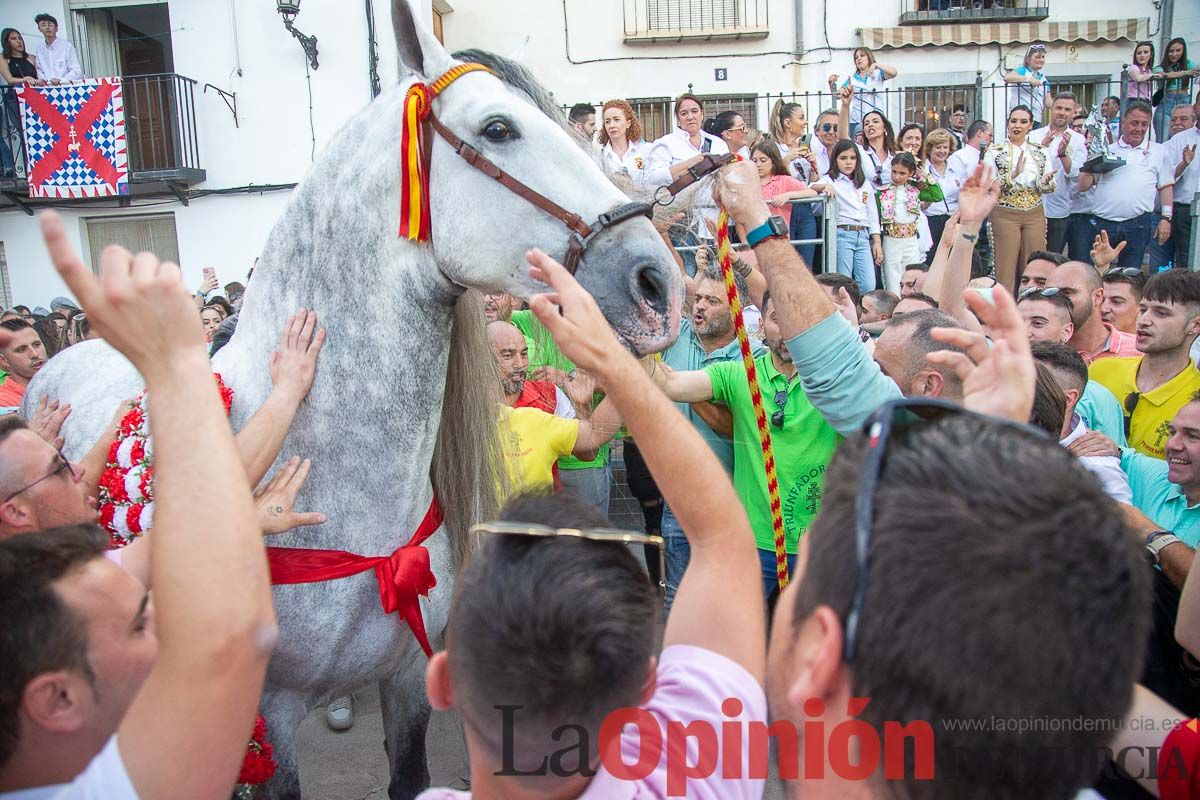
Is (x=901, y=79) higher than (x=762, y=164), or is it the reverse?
(x=901, y=79)

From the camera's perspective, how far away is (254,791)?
256 cm

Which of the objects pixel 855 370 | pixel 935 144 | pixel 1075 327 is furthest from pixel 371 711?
pixel 935 144

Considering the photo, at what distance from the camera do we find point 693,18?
16359 millimetres

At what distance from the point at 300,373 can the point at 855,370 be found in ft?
5.04

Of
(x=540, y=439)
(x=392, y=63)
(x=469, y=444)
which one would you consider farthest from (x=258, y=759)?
(x=392, y=63)

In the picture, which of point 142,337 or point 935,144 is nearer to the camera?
point 142,337

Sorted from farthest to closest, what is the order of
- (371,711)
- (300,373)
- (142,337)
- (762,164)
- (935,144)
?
(935,144) → (762,164) → (371,711) → (300,373) → (142,337)

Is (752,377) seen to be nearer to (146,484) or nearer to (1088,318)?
(146,484)

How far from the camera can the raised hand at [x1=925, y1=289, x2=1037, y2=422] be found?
1.39 metres

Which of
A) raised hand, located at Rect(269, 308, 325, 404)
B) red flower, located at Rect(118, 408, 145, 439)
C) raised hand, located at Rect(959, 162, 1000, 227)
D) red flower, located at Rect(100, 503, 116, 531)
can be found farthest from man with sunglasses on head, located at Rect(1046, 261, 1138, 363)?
red flower, located at Rect(100, 503, 116, 531)

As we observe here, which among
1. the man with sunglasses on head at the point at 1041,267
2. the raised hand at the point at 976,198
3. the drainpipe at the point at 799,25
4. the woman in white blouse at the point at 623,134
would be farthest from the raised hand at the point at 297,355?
the drainpipe at the point at 799,25

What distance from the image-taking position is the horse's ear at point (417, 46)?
94.7 inches

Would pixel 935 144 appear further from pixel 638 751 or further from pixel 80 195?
pixel 80 195

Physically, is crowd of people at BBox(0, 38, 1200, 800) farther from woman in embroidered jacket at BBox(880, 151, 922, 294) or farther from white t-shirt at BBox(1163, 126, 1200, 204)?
white t-shirt at BBox(1163, 126, 1200, 204)
